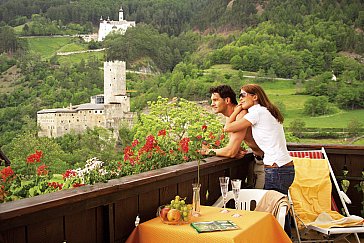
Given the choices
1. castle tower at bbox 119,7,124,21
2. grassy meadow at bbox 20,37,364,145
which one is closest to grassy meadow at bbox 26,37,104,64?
grassy meadow at bbox 20,37,364,145

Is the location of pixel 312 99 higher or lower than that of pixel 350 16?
lower

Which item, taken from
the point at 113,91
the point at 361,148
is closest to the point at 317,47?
the point at 113,91

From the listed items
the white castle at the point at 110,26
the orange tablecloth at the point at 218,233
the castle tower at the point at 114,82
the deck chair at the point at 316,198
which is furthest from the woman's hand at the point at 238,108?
the white castle at the point at 110,26

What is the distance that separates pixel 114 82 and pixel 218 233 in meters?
26.6

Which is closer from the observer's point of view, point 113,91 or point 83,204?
point 83,204

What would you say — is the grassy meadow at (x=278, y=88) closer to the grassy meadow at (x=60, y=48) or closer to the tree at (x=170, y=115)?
the grassy meadow at (x=60, y=48)

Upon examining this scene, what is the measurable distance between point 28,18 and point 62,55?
2.81 meters

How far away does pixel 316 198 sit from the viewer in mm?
3801

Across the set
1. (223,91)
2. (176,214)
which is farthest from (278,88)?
(176,214)

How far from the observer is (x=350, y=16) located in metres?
26.3

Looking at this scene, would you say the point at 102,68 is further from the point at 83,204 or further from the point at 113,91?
the point at 83,204

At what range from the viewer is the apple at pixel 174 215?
2.48 meters

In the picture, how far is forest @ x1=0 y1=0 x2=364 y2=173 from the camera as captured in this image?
25031 mm

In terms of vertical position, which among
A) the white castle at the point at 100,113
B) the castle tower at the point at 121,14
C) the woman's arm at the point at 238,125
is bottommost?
the white castle at the point at 100,113
